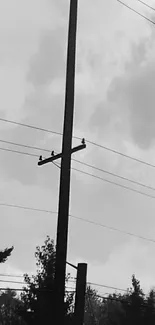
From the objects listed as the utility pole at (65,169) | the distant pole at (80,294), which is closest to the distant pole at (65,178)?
the utility pole at (65,169)

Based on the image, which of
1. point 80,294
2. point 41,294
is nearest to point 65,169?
point 80,294

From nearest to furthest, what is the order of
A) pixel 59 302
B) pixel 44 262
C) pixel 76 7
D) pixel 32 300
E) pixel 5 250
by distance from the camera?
pixel 59 302, pixel 76 7, pixel 32 300, pixel 44 262, pixel 5 250

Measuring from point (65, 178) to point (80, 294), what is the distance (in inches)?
128

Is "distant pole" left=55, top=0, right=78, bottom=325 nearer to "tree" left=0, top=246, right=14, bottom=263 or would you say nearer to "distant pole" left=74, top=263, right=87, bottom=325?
"distant pole" left=74, top=263, right=87, bottom=325

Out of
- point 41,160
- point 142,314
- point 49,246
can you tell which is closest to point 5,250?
point 49,246

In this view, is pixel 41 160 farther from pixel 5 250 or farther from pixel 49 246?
pixel 5 250

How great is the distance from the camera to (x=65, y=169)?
15.6 metres

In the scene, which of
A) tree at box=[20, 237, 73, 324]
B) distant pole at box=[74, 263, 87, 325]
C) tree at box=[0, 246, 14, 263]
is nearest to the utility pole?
distant pole at box=[74, 263, 87, 325]

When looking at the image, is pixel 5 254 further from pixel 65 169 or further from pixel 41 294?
pixel 65 169

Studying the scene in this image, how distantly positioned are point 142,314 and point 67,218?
32.2m

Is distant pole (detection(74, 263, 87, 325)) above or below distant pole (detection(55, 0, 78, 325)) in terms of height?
below

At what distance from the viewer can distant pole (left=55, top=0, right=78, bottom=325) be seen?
14.3 metres

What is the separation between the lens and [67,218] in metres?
14.9

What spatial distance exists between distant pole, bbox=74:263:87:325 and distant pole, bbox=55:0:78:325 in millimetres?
766
